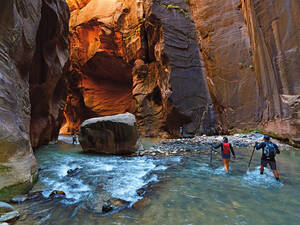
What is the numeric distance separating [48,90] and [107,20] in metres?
16.6

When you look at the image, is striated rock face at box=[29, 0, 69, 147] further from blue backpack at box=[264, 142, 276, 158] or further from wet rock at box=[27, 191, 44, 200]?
blue backpack at box=[264, 142, 276, 158]

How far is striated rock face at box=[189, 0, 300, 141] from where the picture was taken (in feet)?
33.2

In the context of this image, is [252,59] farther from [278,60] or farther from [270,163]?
[270,163]

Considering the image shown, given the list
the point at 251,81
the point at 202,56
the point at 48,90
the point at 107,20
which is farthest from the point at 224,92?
the point at 107,20

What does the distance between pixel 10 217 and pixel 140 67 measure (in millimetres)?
20728

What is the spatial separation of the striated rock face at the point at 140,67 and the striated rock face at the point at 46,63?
10277mm

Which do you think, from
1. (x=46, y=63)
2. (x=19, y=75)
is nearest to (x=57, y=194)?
(x=19, y=75)

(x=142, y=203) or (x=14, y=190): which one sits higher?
(x=14, y=190)

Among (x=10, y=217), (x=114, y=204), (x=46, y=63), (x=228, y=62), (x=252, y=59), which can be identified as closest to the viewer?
(x=10, y=217)

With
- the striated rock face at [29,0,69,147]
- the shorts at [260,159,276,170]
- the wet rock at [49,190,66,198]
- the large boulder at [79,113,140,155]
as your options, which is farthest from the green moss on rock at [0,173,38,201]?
the striated rock face at [29,0,69,147]

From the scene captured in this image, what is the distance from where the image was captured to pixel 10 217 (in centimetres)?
274

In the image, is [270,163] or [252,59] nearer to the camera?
[270,163]

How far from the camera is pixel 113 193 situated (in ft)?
13.4

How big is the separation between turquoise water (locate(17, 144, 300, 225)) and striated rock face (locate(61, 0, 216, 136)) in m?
12.3
